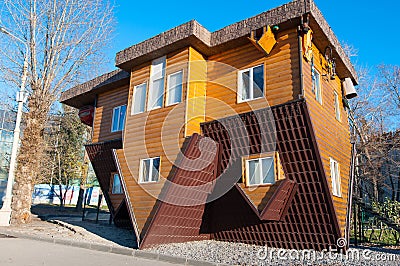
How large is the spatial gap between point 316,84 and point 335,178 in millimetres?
3030

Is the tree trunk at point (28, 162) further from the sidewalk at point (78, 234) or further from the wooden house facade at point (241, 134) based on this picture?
the wooden house facade at point (241, 134)

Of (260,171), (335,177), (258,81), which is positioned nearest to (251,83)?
(258,81)

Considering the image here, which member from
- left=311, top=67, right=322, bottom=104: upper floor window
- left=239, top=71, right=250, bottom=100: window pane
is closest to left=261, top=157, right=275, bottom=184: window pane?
left=239, top=71, right=250, bottom=100: window pane

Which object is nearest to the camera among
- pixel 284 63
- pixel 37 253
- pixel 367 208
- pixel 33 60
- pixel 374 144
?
pixel 37 253

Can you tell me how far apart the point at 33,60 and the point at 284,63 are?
42.4 ft

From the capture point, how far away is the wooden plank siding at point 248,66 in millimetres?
9047

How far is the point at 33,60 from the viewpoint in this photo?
635 inches

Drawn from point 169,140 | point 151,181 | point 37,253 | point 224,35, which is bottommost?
point 37,253

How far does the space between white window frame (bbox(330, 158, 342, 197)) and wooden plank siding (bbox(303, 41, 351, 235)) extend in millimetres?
141

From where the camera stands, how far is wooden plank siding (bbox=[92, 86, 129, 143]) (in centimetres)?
1401

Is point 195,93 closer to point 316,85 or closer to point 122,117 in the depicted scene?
point 316,85

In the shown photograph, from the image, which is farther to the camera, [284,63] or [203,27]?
[203,27]

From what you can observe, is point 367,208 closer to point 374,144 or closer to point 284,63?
point 284,63

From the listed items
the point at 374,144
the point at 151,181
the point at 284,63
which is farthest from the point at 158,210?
the point at 374,144
